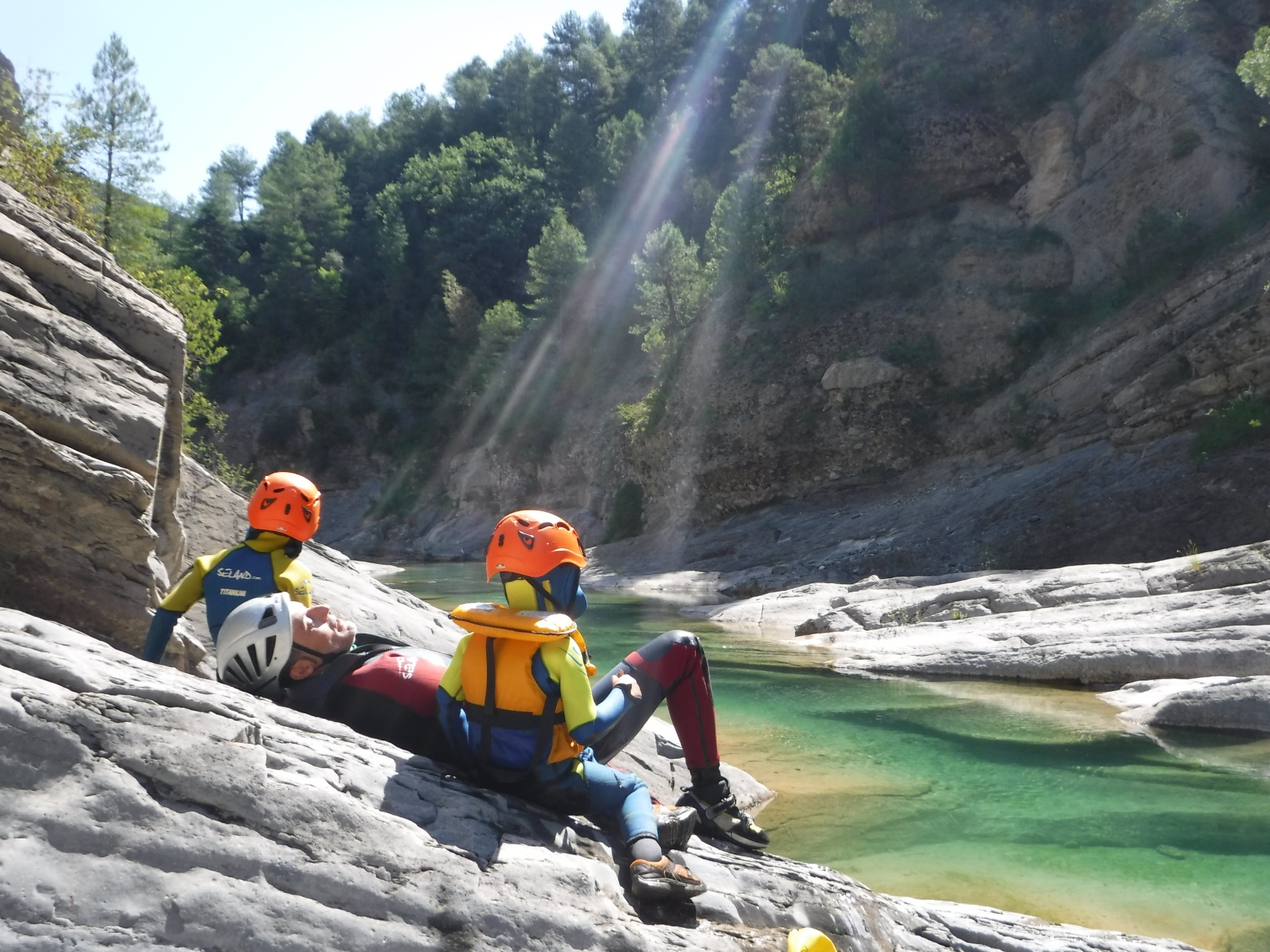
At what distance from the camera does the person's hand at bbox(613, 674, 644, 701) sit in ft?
13.6

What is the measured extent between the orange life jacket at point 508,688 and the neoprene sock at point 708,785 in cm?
93

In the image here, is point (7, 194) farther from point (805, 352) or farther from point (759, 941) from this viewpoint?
point (805, 352)

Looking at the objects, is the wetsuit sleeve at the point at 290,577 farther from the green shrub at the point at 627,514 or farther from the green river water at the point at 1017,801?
the green shrub at the point at 627,514

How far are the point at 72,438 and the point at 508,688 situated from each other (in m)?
2.92

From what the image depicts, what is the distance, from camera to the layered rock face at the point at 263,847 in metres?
2.39

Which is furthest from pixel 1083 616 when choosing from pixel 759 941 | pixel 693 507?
pixel 693 507

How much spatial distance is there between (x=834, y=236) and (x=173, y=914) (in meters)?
36.3

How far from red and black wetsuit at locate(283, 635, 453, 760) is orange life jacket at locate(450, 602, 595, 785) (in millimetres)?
423

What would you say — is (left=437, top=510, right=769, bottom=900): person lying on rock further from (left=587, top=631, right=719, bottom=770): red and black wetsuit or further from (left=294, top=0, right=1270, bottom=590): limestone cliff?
(left=294, top=0, right=1270, bottom=590): limestone cliff

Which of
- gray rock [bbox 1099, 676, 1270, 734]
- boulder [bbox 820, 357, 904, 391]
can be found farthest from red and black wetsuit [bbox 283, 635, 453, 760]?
boulder [bbox 820, 357, 904, 391]

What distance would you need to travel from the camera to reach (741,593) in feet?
73.5

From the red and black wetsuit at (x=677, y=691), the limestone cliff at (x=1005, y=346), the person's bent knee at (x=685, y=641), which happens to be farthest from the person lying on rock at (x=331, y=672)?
the limestone cliff at (x=1005, y=346)

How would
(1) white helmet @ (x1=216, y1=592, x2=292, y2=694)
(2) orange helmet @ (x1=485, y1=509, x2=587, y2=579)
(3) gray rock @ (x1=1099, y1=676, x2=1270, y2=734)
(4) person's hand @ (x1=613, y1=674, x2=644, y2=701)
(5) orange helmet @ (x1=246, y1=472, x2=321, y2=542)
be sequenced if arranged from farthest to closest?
1. (3) gray rock @ (x1=1099, y1=676, x2=1270, y2=734)
2. (5) orange helmet @ (x1=246, y1=472, x2=321, y2=542)
3. (4) person's hand @ (x1=613, y1=674, x2=644, y2=701)
4. (1) white helmet @ (x1=216, y1=592, x2=292, y2=694)
5. (2) orange helmet @ (x1=485, y1=509, x2=587, y2=579)

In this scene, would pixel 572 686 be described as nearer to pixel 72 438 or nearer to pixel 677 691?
pixel 677 691
